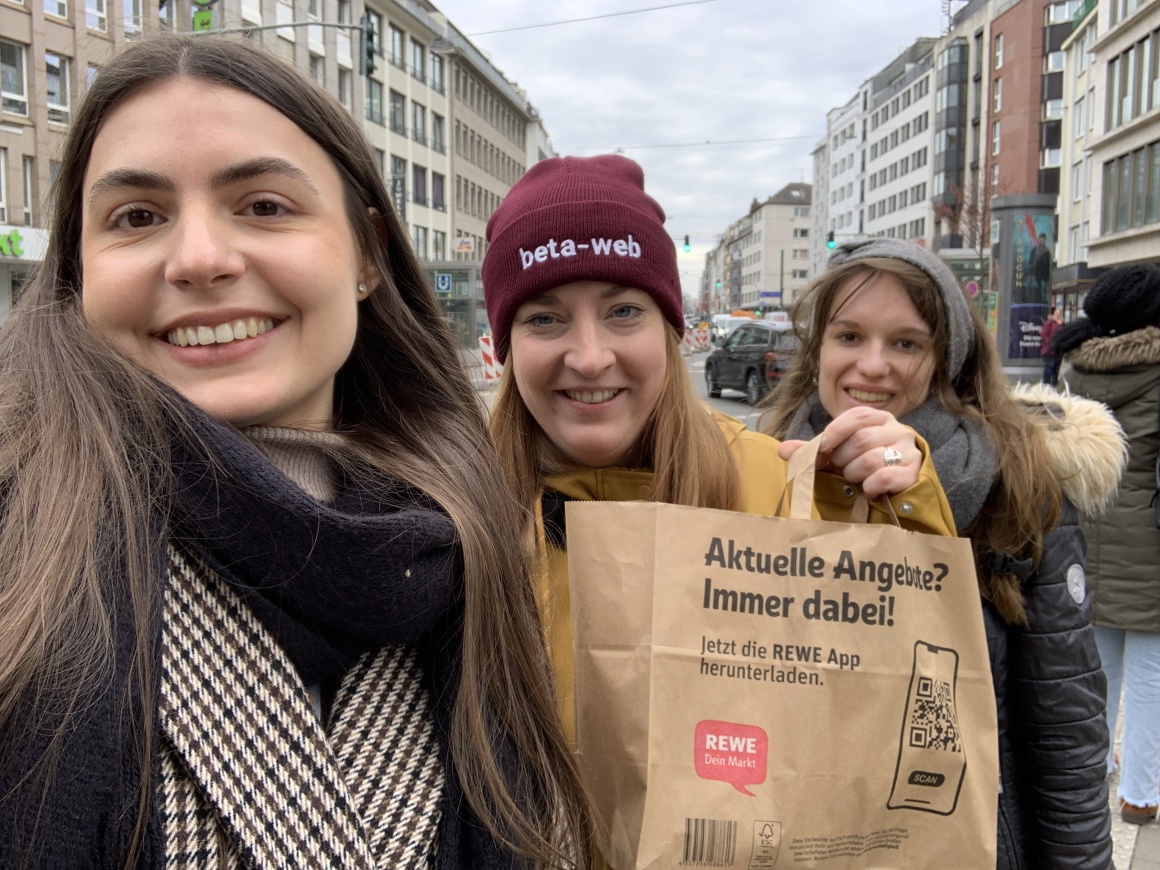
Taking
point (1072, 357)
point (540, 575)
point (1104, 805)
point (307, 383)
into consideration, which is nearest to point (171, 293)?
point (307, 383)

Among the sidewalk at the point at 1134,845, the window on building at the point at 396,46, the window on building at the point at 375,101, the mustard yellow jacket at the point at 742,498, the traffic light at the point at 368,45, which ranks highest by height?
the window on building at the point at 396,46

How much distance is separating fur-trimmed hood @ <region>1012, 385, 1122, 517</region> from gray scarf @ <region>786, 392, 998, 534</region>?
23 cm

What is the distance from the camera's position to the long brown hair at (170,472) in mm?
951

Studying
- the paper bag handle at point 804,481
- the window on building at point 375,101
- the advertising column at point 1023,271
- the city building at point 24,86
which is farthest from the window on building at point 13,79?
the paper bag handle at point 804,481

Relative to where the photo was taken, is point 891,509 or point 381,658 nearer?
point 381,658

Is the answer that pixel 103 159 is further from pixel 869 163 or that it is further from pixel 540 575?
pixel 869 163

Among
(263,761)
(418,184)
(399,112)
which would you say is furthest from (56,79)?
(263,761)

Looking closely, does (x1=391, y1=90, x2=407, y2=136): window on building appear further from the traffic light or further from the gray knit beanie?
the gray knit beanie

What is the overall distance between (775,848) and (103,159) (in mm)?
1420

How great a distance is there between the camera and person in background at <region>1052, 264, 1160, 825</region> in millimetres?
3621

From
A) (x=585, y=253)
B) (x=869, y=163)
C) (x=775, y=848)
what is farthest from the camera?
(x=869, y=163)

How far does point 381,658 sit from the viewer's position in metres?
1.25

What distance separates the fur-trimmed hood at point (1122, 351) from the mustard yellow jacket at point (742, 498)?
2564mm

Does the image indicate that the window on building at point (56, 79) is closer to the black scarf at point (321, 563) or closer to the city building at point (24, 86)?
the city building at point (24, 86)
